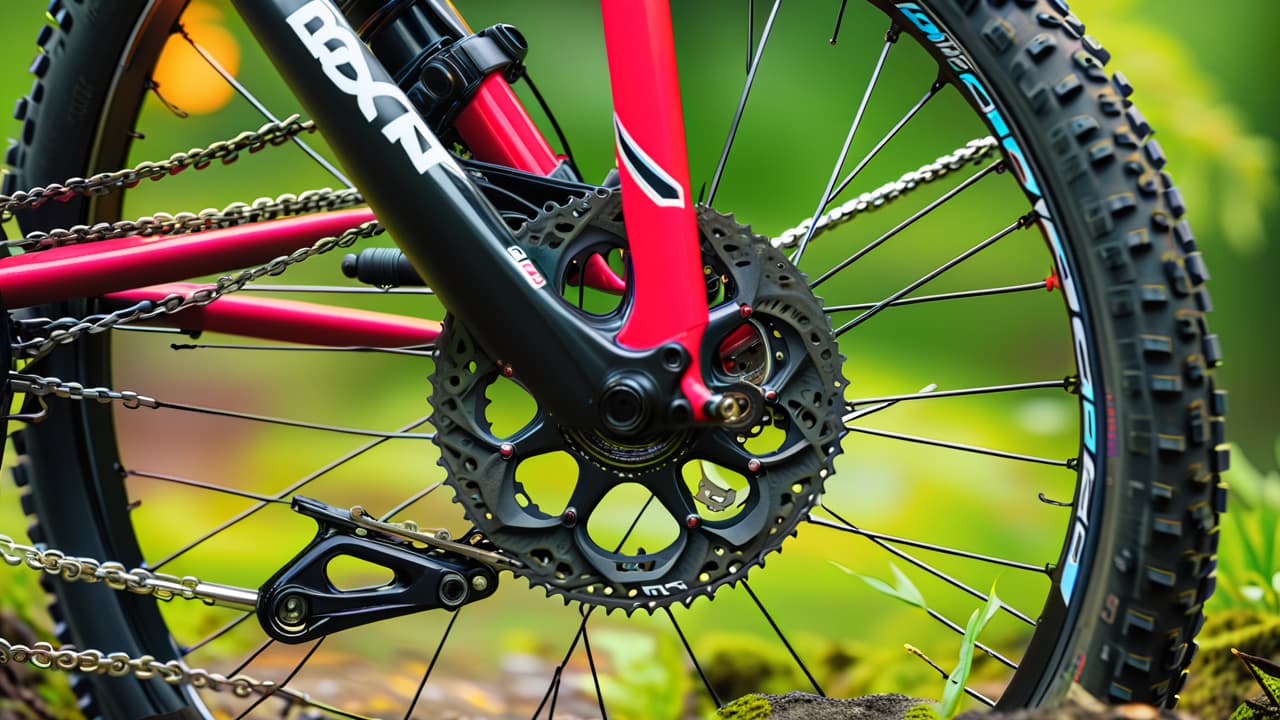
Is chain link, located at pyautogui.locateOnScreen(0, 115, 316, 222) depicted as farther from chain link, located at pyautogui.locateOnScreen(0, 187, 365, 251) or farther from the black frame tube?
the black frame tube

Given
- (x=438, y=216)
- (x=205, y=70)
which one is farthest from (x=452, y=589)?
(x=205, y=70)

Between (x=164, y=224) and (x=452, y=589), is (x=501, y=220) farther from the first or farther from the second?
(x=164, y=224)

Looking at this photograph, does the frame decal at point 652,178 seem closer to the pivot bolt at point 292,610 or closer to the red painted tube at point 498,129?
the red painted tube at point 498,129

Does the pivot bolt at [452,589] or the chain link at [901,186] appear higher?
the chain link at [901,186]

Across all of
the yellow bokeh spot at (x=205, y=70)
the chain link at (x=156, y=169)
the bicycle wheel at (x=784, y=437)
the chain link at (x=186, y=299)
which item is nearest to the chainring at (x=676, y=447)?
the chain link at (x=186, y=299)

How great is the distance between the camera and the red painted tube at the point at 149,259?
51.4 inches

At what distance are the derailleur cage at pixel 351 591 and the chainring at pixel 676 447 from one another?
0.22 ft

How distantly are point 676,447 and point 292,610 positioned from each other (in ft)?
1.37

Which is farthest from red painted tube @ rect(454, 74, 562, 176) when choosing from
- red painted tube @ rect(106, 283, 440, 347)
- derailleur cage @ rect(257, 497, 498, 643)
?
derailleur cage @ rect(257, 497, 498, 643)

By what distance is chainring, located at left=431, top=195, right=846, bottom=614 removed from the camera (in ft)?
3.53

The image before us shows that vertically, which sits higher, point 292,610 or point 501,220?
point 501,220

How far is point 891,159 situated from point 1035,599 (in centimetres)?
95

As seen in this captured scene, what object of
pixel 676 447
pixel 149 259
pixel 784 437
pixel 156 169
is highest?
pixel 156 169

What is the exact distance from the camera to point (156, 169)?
139cm
